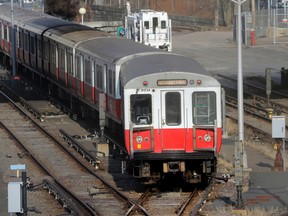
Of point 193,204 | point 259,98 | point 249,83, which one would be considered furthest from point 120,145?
point 249,83

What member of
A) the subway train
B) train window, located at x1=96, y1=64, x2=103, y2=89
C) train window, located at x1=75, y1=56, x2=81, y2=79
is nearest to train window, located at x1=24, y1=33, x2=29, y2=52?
train window, located at x1=75, y1=56, x2=81, y2=79

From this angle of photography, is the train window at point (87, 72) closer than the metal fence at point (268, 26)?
Yes

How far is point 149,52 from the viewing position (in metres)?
23.6

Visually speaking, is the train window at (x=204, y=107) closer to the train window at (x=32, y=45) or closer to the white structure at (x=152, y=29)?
the train window at (x=32, y=45)

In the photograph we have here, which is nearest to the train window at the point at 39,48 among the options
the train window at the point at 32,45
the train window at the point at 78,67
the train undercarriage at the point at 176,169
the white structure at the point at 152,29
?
the train window at the point at 32,45

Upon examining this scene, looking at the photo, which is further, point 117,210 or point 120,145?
point 120,145

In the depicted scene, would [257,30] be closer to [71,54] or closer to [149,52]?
[71,54]

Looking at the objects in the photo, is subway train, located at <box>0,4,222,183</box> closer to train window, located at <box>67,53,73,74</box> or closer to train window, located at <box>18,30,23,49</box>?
train window, located at <box>67,53,73,74</box>

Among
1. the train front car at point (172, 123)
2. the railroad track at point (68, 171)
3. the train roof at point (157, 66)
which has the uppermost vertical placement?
the train roof at point (157, 66)

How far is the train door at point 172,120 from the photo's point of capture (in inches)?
760

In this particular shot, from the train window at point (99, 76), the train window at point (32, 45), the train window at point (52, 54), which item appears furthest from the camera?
the train window at point (32, 45)

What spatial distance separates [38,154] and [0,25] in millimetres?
26415

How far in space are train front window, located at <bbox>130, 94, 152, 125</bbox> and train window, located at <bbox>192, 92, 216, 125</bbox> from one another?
2.88ft

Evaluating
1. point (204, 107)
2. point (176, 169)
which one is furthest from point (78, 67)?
point (176, 169)
